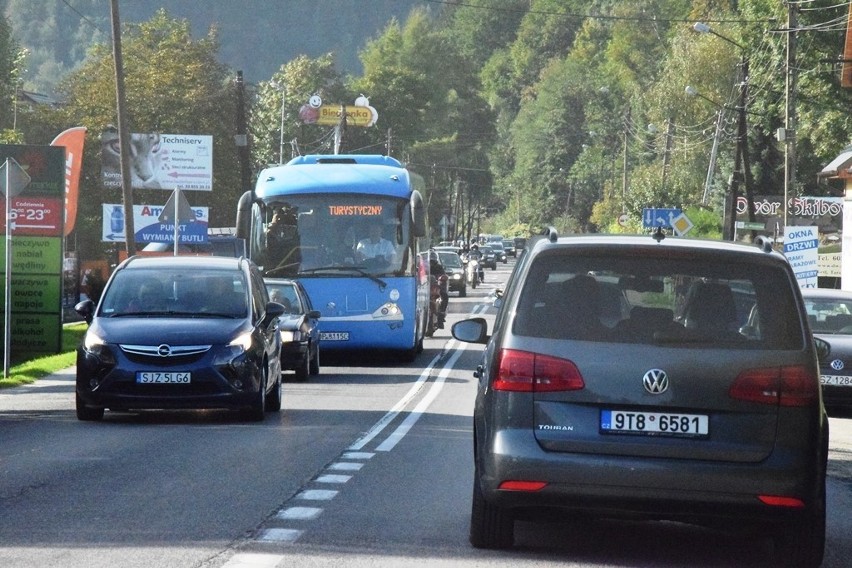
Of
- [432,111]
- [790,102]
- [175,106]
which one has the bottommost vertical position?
A: [790,102]

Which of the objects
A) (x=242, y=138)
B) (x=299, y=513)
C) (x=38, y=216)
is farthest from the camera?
(x=242, y=138)

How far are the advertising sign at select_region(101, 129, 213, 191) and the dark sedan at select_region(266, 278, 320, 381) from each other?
47098 mm

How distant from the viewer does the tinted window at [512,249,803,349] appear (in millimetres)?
7875

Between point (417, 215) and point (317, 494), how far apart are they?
1607 centimetres

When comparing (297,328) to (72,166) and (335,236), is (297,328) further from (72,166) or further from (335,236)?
(72,166)

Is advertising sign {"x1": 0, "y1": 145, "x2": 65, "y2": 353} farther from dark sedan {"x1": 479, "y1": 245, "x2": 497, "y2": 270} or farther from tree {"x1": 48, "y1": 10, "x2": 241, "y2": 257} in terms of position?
dark sedan {"x1": 479, "y1": 245, "x2": 497, "y2": 270}

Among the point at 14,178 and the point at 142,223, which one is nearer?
the point at 14,178

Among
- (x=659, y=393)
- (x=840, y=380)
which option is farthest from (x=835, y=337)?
(x=659, y=393)

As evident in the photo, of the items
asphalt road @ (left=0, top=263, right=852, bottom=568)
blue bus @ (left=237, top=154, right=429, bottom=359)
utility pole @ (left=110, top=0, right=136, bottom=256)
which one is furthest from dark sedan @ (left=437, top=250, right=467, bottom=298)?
asphalt road @ (left=0, top=263, right=852, bottom=568)

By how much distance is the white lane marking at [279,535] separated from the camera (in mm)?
8675

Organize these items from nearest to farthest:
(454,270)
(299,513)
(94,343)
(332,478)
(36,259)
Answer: (299,513) → (332,478) → (94,343) → (36,259) → (454,270)

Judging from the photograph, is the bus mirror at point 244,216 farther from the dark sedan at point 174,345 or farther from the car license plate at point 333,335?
the dark sedan at point 174,345

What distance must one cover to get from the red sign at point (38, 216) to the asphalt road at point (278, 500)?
12.1 m

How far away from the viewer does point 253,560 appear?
802 centimetres
